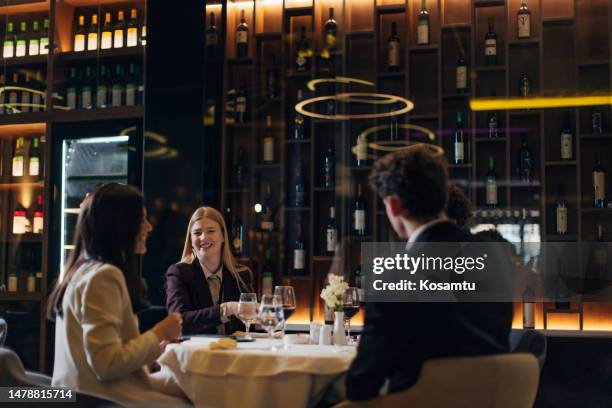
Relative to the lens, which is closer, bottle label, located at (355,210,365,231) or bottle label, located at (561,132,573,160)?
bottle label, located at (561,132,573,160)

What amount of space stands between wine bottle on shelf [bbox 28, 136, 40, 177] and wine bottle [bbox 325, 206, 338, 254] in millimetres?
2139

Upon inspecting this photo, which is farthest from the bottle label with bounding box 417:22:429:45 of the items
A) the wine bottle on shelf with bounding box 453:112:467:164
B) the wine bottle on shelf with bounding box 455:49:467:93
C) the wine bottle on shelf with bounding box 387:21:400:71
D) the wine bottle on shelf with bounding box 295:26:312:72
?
the wine bottle on shelf with bounding box 295:26:312:72

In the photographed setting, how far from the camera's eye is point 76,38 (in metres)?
5.26

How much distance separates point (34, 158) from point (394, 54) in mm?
2675

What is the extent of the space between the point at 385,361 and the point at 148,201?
3.28 metres

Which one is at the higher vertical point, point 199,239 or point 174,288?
point 199,239

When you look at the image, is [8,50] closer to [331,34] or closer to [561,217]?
[331,34]

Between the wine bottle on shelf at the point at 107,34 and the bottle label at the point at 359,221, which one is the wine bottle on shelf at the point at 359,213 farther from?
the wine bottle on shelf at the point at 107,34

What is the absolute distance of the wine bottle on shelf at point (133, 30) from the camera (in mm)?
5117

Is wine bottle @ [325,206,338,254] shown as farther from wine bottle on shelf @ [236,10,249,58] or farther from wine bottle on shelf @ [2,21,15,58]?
wine bottle on shelf @ [2,21,15,58]

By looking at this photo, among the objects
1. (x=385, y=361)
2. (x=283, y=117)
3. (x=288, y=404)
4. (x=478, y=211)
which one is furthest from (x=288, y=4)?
(x=385, y=361)

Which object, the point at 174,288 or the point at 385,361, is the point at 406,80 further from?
the point at 385,361

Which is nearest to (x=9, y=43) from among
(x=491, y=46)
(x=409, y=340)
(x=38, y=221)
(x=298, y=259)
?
(x=38, y=221)

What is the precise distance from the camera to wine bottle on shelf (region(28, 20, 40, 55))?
534 cm
